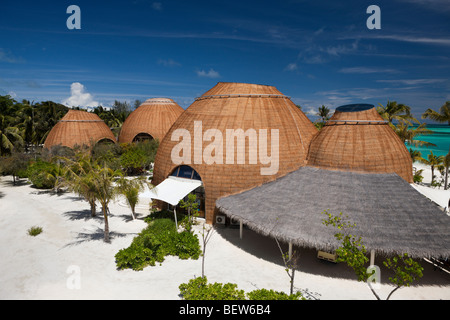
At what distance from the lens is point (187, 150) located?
67.7 ft

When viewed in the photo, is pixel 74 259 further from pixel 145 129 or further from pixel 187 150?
pixel 145 129

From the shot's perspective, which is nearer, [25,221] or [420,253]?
[420,253]

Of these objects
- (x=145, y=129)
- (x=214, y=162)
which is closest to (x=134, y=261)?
(x=214, y=162)

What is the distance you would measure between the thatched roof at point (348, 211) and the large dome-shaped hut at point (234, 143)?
1.49m

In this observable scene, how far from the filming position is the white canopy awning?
60.5ft

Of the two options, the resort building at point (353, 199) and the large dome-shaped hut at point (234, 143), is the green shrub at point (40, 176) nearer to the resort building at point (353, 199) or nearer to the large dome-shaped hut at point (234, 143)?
the large dome-shaped hut at point (234, 143)

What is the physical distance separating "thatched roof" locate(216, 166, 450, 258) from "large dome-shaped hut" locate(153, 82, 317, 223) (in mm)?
1492

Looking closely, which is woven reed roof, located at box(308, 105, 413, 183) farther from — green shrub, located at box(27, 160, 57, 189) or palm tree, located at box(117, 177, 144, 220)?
green shrub, located at box(27, 160, 57, 189)

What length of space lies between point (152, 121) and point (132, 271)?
34286 millimetres

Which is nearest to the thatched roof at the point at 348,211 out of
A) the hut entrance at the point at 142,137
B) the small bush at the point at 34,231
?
the small bush at the point at 34,231

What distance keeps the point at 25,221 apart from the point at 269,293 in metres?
20.0

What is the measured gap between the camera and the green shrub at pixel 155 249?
14023 millimetres

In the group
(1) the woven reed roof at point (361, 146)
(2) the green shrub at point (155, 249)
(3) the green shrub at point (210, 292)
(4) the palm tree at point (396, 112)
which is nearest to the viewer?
(3) the green shrub at point (210, 292)

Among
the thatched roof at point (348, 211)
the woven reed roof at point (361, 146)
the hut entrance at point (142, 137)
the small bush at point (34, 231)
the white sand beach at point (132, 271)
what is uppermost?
the hut entrance at point (142, 137)
